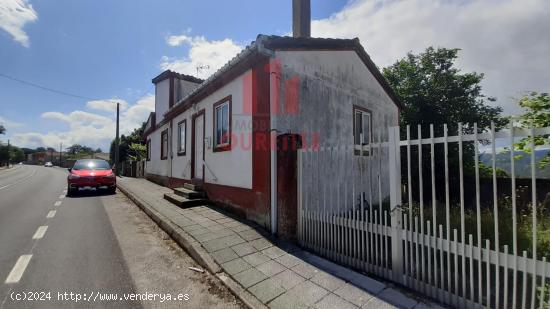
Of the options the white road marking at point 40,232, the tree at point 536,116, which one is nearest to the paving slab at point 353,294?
the tree at point 536,116

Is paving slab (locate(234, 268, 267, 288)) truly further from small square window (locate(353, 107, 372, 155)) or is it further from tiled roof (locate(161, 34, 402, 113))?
small square window (locate(353, 107, 372, 155))

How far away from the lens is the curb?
3.10m

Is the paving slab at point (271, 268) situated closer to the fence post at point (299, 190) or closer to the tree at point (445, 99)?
the fence post at point (299, 190)

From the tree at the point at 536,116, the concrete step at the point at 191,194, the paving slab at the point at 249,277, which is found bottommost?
the paving slab at the point at 249,277

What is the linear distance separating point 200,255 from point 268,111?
3.12 m

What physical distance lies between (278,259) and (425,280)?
2075 mm

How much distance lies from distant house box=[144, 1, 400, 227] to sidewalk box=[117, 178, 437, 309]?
867mm

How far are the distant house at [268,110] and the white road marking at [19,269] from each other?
384cm

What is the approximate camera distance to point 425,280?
3330 mm

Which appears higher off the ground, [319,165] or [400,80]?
[400,80]

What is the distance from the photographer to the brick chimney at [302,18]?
8211 mm

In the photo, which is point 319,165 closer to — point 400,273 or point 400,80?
point 400,273

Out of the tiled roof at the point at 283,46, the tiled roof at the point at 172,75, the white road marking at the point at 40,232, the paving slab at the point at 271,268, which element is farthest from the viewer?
the tiled roof at the point at 172,75

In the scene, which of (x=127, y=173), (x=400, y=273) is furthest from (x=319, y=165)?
(x=127, y=173)
